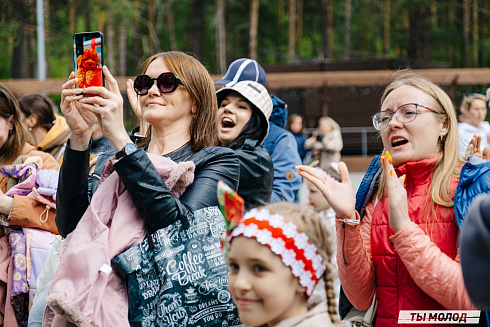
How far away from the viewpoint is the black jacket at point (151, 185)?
2.52 meters

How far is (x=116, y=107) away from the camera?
2688mm

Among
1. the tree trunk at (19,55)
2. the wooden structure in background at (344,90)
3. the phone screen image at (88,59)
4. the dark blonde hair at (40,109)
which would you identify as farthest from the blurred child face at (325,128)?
the tree trunk at (19,55)

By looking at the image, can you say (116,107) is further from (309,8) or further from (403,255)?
(309,8)

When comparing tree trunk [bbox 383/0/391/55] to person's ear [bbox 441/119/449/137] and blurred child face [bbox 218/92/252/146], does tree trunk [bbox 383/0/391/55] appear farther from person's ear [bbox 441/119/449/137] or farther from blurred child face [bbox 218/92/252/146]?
person's ear [bbox 441/119/449/137]

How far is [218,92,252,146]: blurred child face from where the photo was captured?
4.11 meters

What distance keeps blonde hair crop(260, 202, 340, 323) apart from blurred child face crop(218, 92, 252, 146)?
1.85 meters

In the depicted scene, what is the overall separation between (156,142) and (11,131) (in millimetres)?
1758

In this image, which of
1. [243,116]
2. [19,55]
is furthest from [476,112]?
[19,55]

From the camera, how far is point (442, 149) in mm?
2887

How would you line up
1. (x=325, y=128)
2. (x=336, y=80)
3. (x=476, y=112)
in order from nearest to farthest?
(x=476, y=112)
(x=325, y=128)
(x=336, y=80)

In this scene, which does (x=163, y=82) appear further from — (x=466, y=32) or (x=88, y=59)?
(x=466, y=32)

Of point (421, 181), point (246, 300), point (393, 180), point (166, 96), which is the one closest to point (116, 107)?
point (166, 96)

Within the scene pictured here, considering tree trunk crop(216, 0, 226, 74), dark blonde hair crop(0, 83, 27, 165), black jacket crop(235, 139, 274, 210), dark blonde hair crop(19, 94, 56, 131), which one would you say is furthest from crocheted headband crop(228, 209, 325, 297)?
tree trunk crop(216, 0, 226, 74)

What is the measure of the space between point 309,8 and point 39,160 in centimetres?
3750
